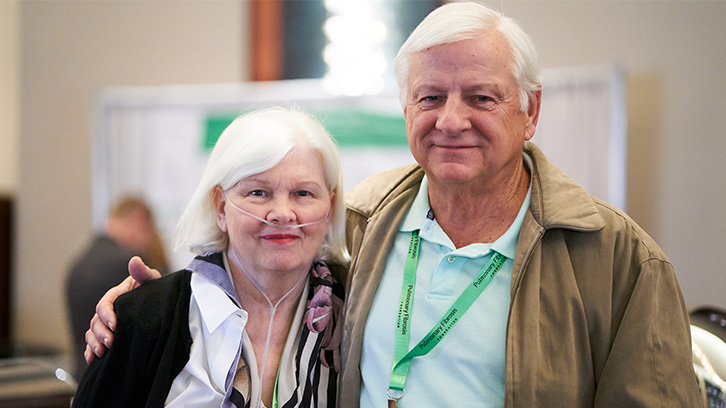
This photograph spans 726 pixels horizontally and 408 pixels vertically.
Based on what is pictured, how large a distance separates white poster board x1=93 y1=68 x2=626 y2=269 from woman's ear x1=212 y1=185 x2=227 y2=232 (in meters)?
2.92

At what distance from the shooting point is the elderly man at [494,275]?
1.44 m

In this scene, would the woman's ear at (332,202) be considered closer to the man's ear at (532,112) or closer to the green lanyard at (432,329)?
the green lanyard at (432,329)

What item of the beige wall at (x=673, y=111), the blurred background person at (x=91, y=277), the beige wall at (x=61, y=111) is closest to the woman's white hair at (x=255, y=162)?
the blurred background person at (x=91, y=277)

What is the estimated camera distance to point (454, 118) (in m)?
1.57

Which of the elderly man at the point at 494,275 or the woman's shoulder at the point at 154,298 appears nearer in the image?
the elderly man at the point at 494,275

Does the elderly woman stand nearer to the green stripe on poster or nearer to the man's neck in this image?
the man's neck

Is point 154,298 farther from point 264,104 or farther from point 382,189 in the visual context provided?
point 264,104

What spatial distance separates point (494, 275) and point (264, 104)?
10.5 feet

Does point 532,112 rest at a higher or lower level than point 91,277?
higher

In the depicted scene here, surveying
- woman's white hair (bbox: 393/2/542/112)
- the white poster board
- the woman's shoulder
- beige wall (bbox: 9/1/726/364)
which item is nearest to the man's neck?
woman's white hair (bbox: 393/2/542/112)

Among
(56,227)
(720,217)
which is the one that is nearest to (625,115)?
(720,217)

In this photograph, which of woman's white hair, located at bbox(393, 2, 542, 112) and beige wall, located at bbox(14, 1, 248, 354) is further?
beige wall, located at bbox(14, 1, 248, 354)

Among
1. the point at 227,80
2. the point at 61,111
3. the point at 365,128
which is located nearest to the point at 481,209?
the point at 365,128

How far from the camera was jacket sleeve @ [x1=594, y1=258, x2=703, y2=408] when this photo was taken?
4.59 feet
